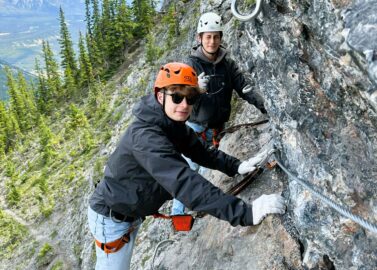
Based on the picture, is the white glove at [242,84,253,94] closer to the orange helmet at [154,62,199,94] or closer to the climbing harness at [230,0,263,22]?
the orange helmet at [154,62,199,94]

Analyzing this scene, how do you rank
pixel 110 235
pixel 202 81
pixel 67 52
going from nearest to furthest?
pixel 110 235 < pixel 202 81 < pixel 67 52

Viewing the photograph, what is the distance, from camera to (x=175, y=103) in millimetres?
5145

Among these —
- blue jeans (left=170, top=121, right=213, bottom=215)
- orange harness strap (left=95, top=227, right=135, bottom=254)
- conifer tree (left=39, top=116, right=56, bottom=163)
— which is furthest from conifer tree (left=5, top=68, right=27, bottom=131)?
orange harness strap (left=95, top=227, right=135, bottom=254)

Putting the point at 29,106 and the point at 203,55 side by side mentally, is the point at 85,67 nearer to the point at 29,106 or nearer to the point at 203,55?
the point at 29,106

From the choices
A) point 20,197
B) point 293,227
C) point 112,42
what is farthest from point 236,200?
point 112,42

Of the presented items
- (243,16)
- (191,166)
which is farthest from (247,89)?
(243,16)

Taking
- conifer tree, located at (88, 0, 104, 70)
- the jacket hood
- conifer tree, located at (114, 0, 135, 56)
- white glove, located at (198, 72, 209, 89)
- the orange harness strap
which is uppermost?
the jacket hood

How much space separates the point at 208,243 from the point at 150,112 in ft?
9.75

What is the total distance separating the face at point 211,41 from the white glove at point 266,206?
3.79m

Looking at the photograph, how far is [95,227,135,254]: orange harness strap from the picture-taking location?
21.0 ft

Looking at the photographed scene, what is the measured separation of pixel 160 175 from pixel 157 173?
48 mm

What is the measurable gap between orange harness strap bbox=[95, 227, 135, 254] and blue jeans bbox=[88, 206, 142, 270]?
0.07 m

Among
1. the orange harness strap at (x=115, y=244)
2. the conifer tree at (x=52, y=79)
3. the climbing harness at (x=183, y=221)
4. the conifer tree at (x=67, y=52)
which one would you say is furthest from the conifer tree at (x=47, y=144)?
the climbing harness at (x=183, y=221)

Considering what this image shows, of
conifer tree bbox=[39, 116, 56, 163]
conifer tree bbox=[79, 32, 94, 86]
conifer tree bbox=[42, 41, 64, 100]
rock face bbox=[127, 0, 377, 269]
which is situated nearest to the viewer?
rock face bbox=[127, 0, 377, 269]
